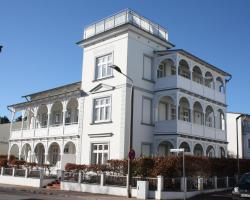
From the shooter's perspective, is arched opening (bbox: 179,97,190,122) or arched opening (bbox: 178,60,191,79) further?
arched opening (bbox: 179,97,190,122)

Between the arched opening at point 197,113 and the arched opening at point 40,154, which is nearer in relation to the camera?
the arched opening at point 197,113

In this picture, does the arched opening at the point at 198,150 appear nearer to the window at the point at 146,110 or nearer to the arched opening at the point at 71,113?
the window at the point at 146,110

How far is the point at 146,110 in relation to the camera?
29.2 meters

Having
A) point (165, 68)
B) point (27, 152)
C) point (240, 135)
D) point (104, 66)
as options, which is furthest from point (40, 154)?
point (240, 135)

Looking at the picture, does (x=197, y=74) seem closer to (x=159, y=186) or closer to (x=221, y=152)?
(x=221, y=152)

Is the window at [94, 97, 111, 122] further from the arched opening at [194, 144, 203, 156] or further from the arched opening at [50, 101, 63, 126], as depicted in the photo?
the arched opening at [194, 144, 203, 156]

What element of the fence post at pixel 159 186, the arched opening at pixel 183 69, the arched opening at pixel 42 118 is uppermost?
the arched opening at pixel 183 69

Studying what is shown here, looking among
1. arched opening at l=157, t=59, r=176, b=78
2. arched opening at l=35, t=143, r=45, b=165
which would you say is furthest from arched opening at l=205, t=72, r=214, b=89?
arched opening at l=35, t=143, r=45, b=165

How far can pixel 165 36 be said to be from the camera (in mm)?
32344

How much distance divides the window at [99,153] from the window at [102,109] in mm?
2114

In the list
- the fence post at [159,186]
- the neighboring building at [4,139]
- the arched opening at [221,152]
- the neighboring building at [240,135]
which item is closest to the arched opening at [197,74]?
the arched opening at [221,152]

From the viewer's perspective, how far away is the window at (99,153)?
2867cm

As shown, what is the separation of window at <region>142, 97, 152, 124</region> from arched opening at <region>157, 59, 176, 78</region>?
2821 mm

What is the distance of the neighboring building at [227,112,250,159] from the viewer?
5066 cm
